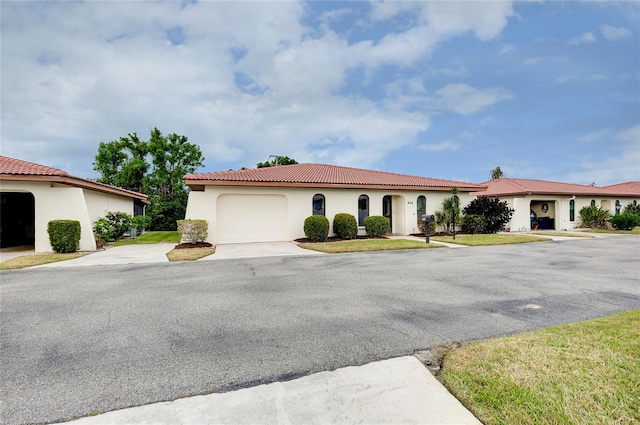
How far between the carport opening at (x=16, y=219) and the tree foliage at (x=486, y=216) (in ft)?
80.8

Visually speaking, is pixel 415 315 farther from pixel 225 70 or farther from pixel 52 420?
pixel 225 70

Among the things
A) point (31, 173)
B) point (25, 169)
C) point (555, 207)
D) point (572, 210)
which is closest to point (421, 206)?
point (555, 207)

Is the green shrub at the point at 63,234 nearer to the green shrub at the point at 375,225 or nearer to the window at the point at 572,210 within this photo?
the green shrub at the point at 375,225

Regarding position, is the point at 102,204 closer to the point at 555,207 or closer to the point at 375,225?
the point at 375,225

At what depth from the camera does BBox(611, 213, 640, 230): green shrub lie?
22500 mm

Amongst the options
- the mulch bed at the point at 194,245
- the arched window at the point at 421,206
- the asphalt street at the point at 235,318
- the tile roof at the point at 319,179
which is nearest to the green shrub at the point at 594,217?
the tile roof at the point at 319,179

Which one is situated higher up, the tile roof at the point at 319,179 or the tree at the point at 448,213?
the tile roof at the point at 319,179

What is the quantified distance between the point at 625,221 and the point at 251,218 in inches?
1107

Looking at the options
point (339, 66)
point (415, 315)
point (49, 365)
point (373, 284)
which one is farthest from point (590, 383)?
point (339, 66)

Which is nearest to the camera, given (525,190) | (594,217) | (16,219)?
(16,219)

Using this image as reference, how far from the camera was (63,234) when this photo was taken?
11773mm

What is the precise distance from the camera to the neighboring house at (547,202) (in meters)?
22.5

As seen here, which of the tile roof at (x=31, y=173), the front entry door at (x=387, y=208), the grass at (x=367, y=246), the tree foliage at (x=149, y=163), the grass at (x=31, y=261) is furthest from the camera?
the tree foliage at (x=149, y=163)

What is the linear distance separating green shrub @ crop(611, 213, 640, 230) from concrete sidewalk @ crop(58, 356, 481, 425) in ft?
98.6
